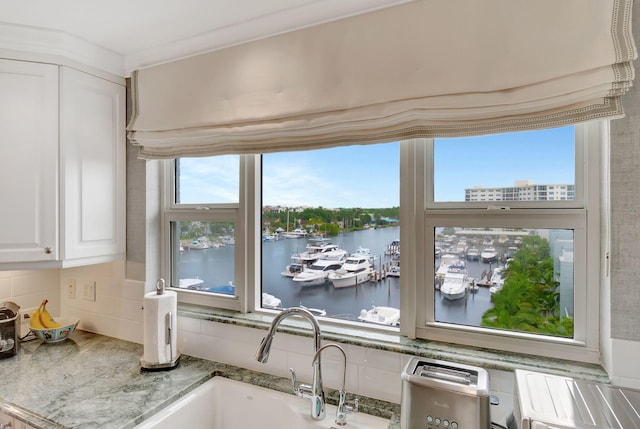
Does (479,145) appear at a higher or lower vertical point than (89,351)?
higher

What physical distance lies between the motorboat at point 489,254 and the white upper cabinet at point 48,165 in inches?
70.5

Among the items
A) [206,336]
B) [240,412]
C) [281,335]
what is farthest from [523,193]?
[206,336]

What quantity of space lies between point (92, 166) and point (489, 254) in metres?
1.86

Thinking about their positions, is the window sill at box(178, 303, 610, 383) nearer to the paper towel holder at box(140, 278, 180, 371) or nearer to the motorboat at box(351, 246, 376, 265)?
the paper towel holder at box(140, 278, 180, 371)

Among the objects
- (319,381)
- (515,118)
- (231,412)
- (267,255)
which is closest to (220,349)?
(231,412)

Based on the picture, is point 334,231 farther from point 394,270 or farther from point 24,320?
point 24,320

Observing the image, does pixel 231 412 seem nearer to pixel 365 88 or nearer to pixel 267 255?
pixel 267 255

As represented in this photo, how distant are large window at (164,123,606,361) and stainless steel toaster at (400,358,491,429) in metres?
0.37

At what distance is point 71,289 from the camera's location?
2082mm

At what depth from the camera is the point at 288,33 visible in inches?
57.4

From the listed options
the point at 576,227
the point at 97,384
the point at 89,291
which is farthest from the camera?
the point at 89,291

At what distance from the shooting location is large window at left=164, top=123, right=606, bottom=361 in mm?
1208

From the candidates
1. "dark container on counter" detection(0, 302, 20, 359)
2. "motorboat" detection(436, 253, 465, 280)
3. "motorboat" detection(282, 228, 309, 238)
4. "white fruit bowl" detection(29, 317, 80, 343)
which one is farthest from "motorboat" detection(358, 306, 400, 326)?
"dark container on counter" detection(0, 302, 20, 359)

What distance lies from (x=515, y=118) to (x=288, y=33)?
0.94 metres
